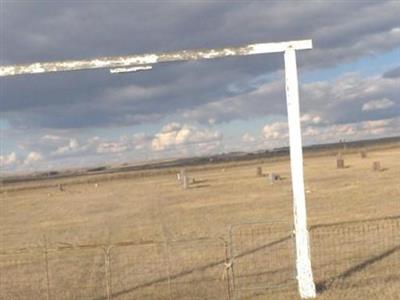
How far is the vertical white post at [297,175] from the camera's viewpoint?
11.4m

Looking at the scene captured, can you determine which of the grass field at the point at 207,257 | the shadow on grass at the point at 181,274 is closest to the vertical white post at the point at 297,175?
the grass field at the point at 207,257

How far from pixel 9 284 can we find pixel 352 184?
102 ft

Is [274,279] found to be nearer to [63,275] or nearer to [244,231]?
[63,275]

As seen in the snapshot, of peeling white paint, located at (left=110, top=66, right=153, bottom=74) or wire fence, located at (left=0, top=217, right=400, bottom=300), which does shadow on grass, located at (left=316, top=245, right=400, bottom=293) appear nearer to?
wire fence, located at (left=0, top=217, right=400, bottom=300)

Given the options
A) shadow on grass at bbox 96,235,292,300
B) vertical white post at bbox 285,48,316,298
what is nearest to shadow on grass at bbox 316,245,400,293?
vertical white post at bbox 285,48,316,298

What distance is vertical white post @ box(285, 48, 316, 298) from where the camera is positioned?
1144 cm

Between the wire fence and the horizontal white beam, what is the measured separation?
136 inches

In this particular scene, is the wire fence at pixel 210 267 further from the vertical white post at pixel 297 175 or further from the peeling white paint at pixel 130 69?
the peeling white paint at pixel 130 69

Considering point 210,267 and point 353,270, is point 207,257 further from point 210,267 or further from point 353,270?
point 353,270

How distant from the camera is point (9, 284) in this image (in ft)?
54.0

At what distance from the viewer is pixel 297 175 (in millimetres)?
11477

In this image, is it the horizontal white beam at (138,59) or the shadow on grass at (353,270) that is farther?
the shadow on grass at (353,270)

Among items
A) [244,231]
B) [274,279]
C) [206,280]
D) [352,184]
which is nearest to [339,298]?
[274,279]

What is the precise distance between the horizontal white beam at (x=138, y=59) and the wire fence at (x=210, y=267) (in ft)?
11.4
